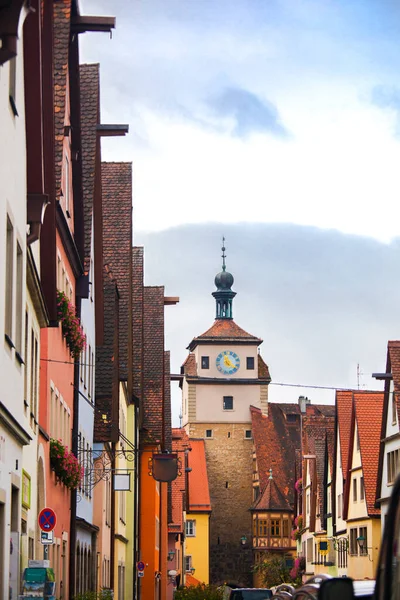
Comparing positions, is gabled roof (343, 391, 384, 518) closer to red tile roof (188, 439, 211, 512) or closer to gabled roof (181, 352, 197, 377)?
red tile roof (188, 439, 211, 512)

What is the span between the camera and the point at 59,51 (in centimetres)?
1900

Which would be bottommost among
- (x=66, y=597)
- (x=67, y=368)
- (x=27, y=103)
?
(x=66, y=597)

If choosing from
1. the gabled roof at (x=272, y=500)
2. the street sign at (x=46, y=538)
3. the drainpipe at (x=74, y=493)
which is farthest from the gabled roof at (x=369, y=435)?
the gabled roof at (x=272, y=500)

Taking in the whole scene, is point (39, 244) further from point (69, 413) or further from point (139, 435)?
point (139, 435)

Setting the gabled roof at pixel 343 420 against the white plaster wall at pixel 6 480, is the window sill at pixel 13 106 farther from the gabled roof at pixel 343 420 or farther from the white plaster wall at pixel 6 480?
the gabled roof at pixel 343 420

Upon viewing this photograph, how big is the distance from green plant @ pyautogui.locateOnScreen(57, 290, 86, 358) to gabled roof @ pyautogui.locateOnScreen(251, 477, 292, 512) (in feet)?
261

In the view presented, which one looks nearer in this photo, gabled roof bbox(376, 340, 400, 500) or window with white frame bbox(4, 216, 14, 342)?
window with white frame bbox(4, 216, 14, 342)

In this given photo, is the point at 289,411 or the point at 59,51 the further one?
the point at 289,411

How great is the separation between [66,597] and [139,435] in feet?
68.4

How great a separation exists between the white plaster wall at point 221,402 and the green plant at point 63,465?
88.3m

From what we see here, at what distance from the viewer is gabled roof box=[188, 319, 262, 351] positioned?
11169 cm

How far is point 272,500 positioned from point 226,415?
10.9m

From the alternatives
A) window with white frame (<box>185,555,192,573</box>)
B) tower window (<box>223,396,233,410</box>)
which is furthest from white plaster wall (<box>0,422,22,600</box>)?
tower window (<box>223,396,233,410</box>)

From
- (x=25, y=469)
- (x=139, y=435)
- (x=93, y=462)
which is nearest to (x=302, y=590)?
(x=25, y=469)
